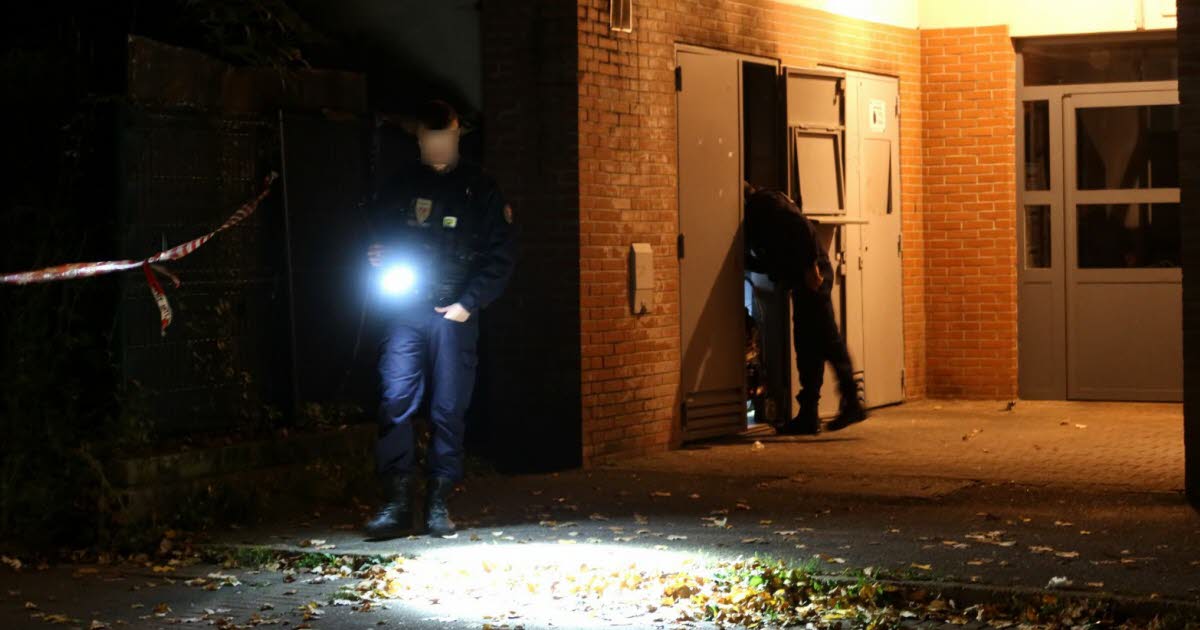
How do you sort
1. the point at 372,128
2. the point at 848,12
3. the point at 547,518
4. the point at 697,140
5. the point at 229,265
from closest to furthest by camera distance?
the point at 547,518, the point at 229,265, the point at 372,128, the point at 697,140, the point at 848,12

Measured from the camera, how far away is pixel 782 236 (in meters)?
12.5

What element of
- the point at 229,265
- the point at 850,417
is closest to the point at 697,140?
the point at 850,417

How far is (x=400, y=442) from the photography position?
336 inches

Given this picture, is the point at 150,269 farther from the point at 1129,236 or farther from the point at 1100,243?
the point at 1129,236

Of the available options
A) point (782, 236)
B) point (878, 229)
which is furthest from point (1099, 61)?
point (782, 236)

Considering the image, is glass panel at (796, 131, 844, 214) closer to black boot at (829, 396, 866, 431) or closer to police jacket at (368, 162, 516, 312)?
black boot at (829, 396, 866, 431)

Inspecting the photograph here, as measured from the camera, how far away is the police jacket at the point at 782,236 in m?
12.5

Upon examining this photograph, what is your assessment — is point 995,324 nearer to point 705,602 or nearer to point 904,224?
point 904,224

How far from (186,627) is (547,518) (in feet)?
8.73

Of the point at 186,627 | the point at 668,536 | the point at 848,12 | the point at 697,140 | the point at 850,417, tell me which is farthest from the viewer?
the point at 848,12

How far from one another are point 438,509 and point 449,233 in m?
1.32

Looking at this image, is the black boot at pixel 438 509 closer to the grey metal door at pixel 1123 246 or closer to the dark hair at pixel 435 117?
the dark hair at pixel 435 117

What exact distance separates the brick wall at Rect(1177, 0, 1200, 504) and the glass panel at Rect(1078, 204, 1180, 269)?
5.42 m

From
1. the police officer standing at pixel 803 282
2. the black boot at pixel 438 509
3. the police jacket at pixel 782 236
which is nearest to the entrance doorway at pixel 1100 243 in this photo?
the police officer standing at pixel 803 282
